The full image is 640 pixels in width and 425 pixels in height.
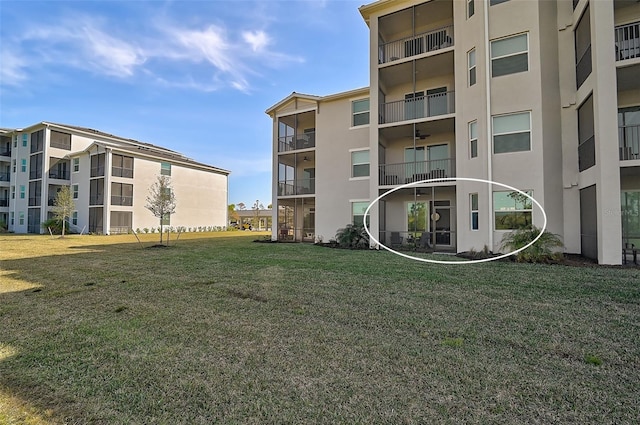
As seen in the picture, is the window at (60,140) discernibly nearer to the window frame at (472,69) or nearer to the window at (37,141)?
the window at (37,141)

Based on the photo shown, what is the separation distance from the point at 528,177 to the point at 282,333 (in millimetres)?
10866

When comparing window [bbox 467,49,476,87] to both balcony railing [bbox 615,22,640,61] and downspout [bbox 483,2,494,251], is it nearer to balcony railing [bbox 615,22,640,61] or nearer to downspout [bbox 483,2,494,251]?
downspout [bbox 483,2,494,251]

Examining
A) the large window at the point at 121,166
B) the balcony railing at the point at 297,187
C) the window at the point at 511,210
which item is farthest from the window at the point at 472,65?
the large window at the point at 121,166

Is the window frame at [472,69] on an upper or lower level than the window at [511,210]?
upper

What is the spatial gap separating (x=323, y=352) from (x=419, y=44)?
→ 15.7 meters

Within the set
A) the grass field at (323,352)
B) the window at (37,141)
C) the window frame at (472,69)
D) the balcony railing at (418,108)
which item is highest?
the window at (37,141)

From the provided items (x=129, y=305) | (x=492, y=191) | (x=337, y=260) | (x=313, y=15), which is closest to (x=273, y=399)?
(x=129, y=305)

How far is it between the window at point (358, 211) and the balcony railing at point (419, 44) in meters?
7.06

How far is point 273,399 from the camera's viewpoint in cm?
266

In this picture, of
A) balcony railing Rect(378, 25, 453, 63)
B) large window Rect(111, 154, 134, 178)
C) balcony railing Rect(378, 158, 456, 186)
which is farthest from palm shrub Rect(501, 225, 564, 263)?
large window Rect(111, 154, 134, 178)

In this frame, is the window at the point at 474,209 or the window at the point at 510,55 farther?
the window at the point at 474,209

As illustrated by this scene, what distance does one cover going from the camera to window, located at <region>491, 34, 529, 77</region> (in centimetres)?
1127

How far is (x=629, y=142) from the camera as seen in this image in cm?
1007

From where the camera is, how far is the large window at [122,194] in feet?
91.9
